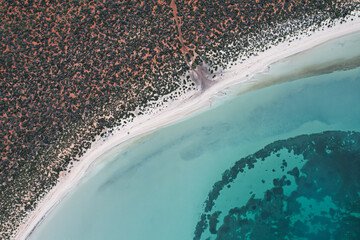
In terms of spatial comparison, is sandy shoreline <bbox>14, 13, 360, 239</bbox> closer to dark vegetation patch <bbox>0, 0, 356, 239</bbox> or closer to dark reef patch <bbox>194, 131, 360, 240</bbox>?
dark vegetation patch <bbox>0, 0, 356, 239</bbox>

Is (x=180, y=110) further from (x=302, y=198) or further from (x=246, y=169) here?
(x=302, y=198)

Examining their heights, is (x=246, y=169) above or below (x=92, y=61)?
above

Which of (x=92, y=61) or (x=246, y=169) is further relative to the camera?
(x=246, y=169)

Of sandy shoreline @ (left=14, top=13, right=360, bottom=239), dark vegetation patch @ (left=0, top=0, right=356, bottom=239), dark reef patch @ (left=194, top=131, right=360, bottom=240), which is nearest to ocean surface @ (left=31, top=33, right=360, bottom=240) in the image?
dark reef patch @ (left=194, top=131, right=360, bottom=240)

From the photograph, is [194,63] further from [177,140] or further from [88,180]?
[88,180]

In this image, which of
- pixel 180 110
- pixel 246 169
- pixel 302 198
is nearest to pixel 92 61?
pixel 180 110

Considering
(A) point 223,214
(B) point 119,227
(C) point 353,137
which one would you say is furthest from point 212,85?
(B) point 119,227
